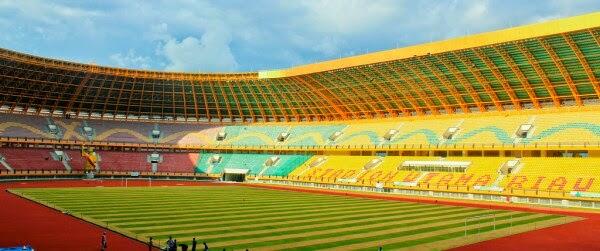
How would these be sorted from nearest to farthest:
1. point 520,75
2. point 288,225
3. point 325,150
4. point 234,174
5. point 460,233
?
point 460,233
point 288,225
point 520,75
point 325,150
point 234,174

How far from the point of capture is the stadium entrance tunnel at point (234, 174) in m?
82.5

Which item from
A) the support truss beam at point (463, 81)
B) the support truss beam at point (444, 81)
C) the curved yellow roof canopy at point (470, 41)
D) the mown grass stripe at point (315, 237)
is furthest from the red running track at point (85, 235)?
the support truss beam at point (444, 81)

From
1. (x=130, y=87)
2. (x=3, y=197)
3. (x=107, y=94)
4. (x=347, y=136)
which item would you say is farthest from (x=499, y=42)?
(x=107, y=94)

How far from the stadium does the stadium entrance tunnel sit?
223 millimetres

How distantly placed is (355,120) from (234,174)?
2169 cm

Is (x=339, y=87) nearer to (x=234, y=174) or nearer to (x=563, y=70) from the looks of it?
(x=234, y=174)

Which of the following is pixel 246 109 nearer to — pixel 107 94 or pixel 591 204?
pixel 107 94

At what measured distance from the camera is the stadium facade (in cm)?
5097

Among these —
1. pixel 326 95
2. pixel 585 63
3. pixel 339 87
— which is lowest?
pixel 585 63

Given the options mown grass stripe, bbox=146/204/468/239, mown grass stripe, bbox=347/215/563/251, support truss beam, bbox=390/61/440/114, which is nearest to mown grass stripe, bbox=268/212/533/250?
mown grass stripe, bbox=347/215/563/251

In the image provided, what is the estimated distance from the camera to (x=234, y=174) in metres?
83.4

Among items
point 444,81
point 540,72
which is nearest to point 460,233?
point 540,72

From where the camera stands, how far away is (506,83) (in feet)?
187

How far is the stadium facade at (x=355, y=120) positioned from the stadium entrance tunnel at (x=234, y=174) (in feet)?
1.49
